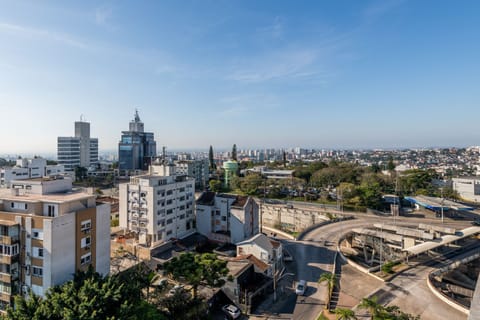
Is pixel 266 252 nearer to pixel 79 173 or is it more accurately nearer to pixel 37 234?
pixel 37 234

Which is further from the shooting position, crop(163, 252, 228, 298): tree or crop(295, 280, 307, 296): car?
crop(295, 280, 307, 296): car

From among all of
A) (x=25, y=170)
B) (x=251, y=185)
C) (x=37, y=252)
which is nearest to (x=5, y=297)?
(x=37, y=252)

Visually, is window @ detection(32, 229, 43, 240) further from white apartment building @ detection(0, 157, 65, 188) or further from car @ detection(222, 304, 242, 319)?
white apartment building @ detection(0, 157, 65, 188)

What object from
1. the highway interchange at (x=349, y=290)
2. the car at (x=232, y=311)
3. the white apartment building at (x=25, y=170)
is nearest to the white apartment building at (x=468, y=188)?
the highway interchange at (x=349, y=290)

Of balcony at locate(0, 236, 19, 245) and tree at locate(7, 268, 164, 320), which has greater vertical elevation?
balcony at locate(0, 236, 19, 245)

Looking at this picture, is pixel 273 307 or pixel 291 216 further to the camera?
pixel 291 216

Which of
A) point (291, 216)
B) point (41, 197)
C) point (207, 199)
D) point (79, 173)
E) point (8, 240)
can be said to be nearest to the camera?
point (8, 240)

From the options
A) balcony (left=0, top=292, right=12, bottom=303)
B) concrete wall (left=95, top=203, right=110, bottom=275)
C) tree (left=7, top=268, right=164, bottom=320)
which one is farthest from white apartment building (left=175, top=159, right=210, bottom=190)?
tree (left=7, top=268, right=164, bottom=320)
